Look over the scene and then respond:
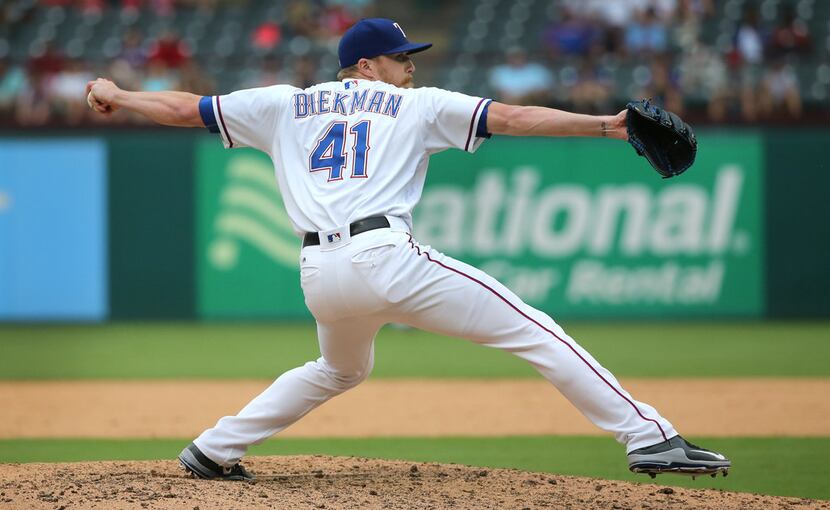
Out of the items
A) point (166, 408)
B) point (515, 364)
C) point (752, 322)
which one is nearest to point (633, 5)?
point (752, 322)

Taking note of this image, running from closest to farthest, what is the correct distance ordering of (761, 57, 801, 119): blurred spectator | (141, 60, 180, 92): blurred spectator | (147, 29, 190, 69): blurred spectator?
1. (761, 57, 801, 119): blurred spectator
2. (141, 60, 180, 92): blurred spectator
3. (147, 29, 190, 69): blurred spectator

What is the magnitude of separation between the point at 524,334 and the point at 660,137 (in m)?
0.89

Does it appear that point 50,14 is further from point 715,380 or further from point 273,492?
point 273,492

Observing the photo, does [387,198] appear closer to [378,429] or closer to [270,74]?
[378,429]

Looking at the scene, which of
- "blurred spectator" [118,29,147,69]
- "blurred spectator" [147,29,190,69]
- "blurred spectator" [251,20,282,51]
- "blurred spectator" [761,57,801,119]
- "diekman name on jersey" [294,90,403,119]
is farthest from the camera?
"blurred spectator" [251,20,282,51]

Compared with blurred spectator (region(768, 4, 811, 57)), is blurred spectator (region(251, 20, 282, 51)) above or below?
above

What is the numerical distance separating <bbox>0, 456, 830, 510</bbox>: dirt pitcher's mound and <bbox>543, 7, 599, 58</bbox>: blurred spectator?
10565 mm

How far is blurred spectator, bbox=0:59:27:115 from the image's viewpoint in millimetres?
14500

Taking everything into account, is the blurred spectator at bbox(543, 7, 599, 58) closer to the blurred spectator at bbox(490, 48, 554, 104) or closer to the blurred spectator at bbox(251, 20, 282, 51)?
the blurred spectator at bbox(490, 48, 554, 104)

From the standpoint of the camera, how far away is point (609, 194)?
13.0 meters

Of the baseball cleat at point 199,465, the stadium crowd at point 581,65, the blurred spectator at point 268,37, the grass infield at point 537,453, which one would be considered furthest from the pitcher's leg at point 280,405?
the blurred spectator at point 268,37

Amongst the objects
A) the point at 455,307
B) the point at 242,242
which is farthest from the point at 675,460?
the point at 242,242

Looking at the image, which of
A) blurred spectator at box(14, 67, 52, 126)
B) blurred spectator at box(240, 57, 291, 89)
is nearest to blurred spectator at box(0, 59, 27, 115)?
blurred spectator at box(14, 67, 52, 126)

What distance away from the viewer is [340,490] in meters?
4.73
